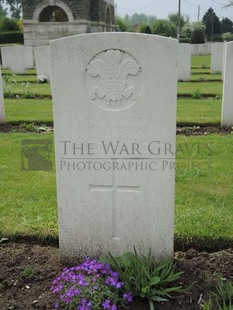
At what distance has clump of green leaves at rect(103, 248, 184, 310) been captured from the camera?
2.42m

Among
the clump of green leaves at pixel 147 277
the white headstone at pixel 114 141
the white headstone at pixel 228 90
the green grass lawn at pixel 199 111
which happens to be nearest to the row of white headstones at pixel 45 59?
the green grass lawn at pixel 199 111

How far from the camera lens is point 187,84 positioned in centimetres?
1237

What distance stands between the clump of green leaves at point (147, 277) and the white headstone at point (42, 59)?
10.5 metres

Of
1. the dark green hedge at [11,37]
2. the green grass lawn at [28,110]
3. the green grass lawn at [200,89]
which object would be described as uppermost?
the dark green hedge at [11,37]

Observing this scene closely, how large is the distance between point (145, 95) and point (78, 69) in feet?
1.45

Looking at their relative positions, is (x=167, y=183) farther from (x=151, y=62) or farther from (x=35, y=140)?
(x=35, y=140)

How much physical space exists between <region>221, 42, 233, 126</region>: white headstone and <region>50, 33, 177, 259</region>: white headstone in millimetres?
4221

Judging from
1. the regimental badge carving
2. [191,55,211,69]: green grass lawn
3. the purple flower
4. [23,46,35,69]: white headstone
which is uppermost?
the regimental badge carving

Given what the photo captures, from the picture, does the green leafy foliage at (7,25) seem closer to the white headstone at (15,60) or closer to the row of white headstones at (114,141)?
the white headstone at (15,60)

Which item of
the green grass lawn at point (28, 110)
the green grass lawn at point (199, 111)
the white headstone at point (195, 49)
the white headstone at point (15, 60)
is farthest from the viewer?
the white headstone at point (195, 49)

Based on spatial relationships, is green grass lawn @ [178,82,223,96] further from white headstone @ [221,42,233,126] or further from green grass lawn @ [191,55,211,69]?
green grass lawn @ [191,55,211,69]

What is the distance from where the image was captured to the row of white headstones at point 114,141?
2.47m

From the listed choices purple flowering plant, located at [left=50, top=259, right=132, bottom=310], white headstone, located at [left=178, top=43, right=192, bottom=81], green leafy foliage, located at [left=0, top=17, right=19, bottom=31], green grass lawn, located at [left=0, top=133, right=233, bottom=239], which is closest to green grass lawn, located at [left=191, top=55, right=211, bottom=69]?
white headstone, located at [left=178, top=43, right=192, bottom=81]

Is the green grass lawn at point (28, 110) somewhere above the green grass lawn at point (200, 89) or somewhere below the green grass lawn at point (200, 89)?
below
